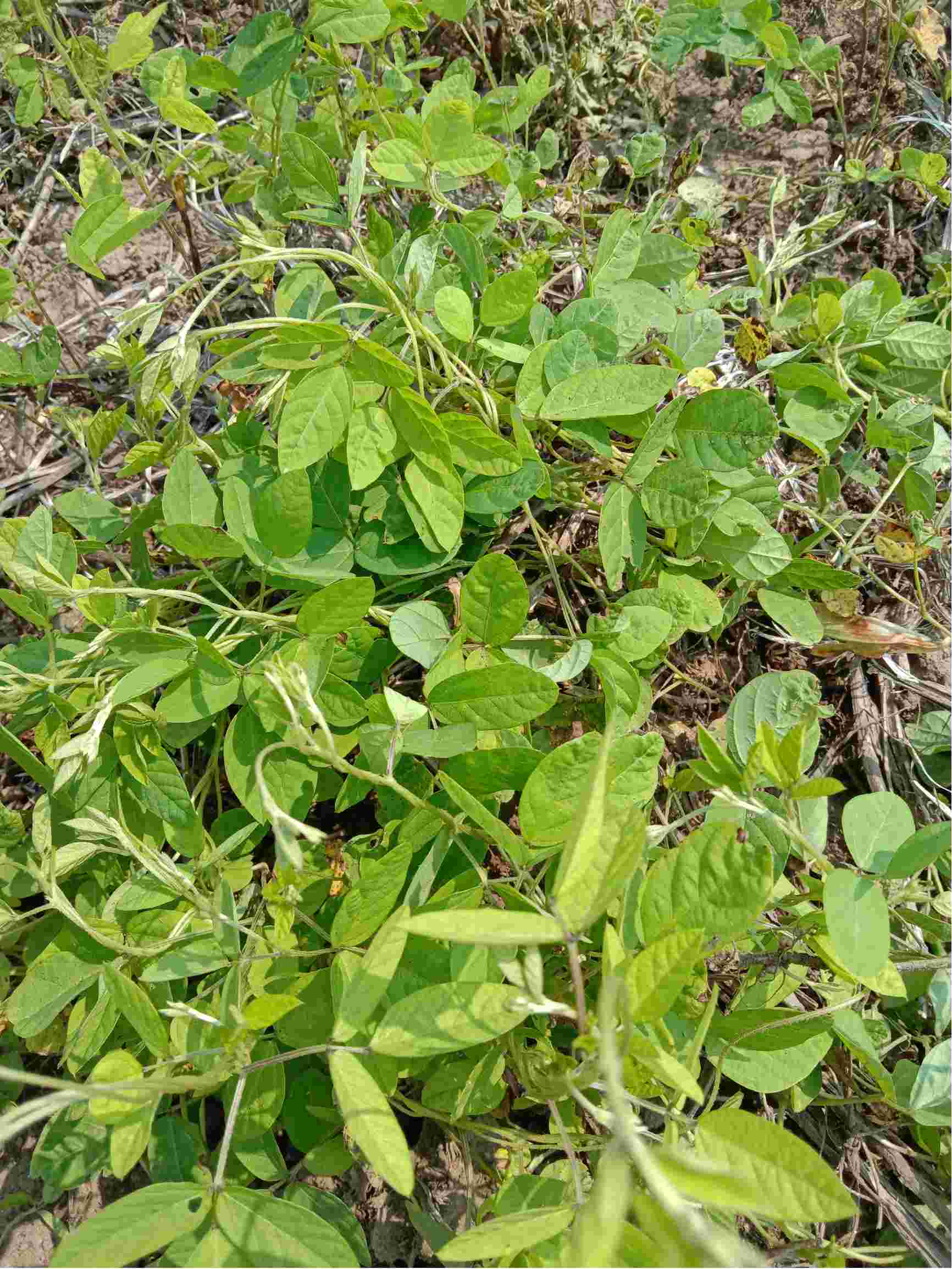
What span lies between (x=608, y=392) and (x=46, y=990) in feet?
5.23

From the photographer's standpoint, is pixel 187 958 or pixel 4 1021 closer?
pixel 187 958

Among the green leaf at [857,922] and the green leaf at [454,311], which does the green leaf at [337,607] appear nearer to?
the green leaf at [454,311]

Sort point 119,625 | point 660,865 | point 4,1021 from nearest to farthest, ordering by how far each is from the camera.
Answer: point 660,865 < point 119,625 < point 4,1021

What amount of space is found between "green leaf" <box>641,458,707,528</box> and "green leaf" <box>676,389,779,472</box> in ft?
0.10

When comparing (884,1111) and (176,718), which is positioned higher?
(176,718)

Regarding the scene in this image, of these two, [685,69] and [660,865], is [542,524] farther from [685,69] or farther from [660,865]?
[685,69]

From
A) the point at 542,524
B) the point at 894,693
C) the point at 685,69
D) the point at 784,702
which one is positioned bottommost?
the point at 894,693

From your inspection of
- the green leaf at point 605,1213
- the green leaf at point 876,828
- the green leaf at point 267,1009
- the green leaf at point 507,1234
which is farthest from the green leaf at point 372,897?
the green leaf at point 876,828

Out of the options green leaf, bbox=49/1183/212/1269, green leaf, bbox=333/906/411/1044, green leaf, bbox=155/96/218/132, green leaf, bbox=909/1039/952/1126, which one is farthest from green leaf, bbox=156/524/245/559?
green leaf, bbox=909/1039/952/1126

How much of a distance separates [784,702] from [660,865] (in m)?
0.59

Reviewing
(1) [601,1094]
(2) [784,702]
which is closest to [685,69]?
(2) [784,702]

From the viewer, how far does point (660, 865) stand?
119 centimetres

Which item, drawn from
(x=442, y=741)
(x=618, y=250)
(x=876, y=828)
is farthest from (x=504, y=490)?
(x=876, y=828)

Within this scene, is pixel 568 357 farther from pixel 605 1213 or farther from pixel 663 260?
pixel 605 1213
